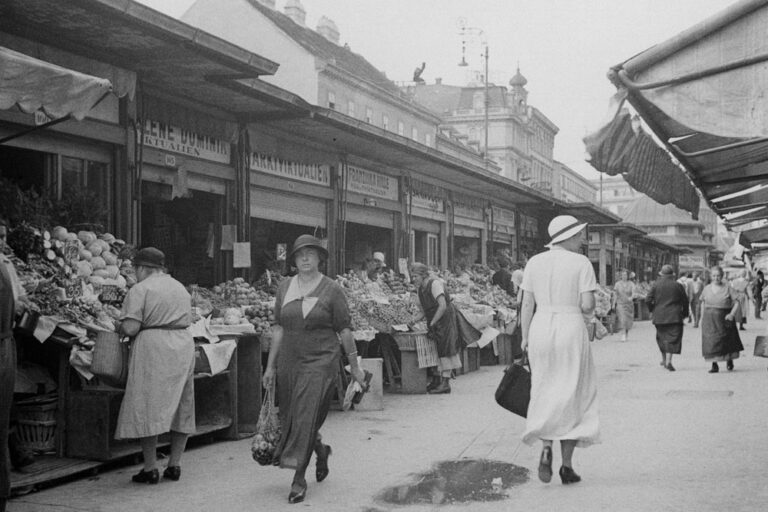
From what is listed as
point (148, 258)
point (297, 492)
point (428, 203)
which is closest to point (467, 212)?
point (428, 203)

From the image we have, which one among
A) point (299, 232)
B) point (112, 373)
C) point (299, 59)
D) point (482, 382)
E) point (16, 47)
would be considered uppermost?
point (299, 59)

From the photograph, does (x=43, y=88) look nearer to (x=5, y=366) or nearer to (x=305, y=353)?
(x=5, y=366)

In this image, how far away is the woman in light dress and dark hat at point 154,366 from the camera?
22.6 feet

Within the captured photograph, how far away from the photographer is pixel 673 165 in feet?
25.7

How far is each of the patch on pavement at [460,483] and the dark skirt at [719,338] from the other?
29.4ft

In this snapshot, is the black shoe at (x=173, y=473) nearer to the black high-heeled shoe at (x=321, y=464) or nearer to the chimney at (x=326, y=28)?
the black high-heeled shoe at (x=321, y=464)

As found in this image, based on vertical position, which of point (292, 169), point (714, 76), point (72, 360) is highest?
point (292, 169)

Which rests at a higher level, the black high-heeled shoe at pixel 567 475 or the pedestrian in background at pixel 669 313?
the pedestrian in background at pixel 669 313

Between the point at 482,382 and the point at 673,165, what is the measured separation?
6.85m

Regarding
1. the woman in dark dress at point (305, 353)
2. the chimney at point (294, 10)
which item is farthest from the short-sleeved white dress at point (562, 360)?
the chimney at point (294, 10)

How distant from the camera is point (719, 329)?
50.8ft

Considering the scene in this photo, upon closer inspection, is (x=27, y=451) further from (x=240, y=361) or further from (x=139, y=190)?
(x=139, y=190)

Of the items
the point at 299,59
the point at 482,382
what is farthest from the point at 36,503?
the point at 299,59

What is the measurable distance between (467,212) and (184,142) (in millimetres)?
12074
